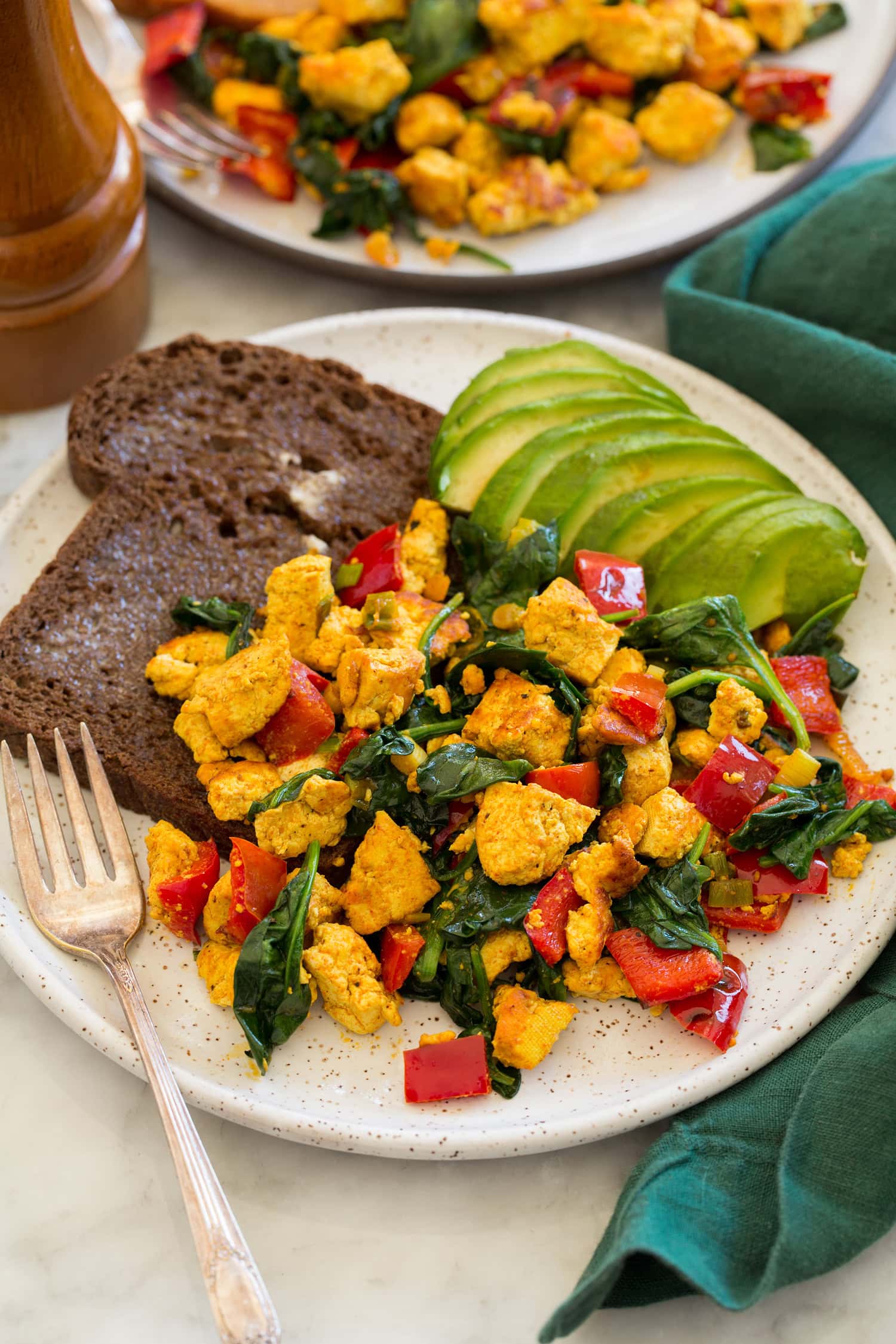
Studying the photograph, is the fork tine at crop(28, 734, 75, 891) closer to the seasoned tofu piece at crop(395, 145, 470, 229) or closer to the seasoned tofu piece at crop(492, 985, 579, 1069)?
the seasoned tofu piece at crop(492, 985, 579, 1069)

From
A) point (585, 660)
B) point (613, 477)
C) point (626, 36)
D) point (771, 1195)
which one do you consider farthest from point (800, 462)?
point (771, 1195)

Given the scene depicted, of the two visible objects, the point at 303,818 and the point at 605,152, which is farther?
the point at 605,152

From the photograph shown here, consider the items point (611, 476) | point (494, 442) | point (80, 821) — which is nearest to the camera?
point (80, 821)

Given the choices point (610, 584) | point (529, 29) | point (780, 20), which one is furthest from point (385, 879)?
point (780, 20)

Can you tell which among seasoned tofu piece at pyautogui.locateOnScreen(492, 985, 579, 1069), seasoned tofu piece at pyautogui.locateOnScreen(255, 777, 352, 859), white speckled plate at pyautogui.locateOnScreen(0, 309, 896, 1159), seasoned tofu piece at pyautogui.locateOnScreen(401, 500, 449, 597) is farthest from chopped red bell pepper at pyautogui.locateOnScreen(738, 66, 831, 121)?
seasoned tofu piece at pyautogui.locateOnScreen(492, 985, 579, 1069)

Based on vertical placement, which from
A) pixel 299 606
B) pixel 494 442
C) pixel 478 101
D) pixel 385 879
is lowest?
pixel 385 879

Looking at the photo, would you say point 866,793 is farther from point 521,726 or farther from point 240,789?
point 240,789

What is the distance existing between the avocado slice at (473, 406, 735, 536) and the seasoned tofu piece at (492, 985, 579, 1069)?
53.6 inches

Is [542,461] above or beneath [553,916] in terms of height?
above

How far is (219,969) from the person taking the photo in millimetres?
2900

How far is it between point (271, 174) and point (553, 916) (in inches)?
125

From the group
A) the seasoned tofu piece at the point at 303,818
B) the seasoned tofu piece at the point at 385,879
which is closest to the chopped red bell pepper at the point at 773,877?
the seasoned tofu piece at the point at 385,879

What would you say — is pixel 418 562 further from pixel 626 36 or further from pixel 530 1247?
pixel 626 36

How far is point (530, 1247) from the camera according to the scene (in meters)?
2.80
